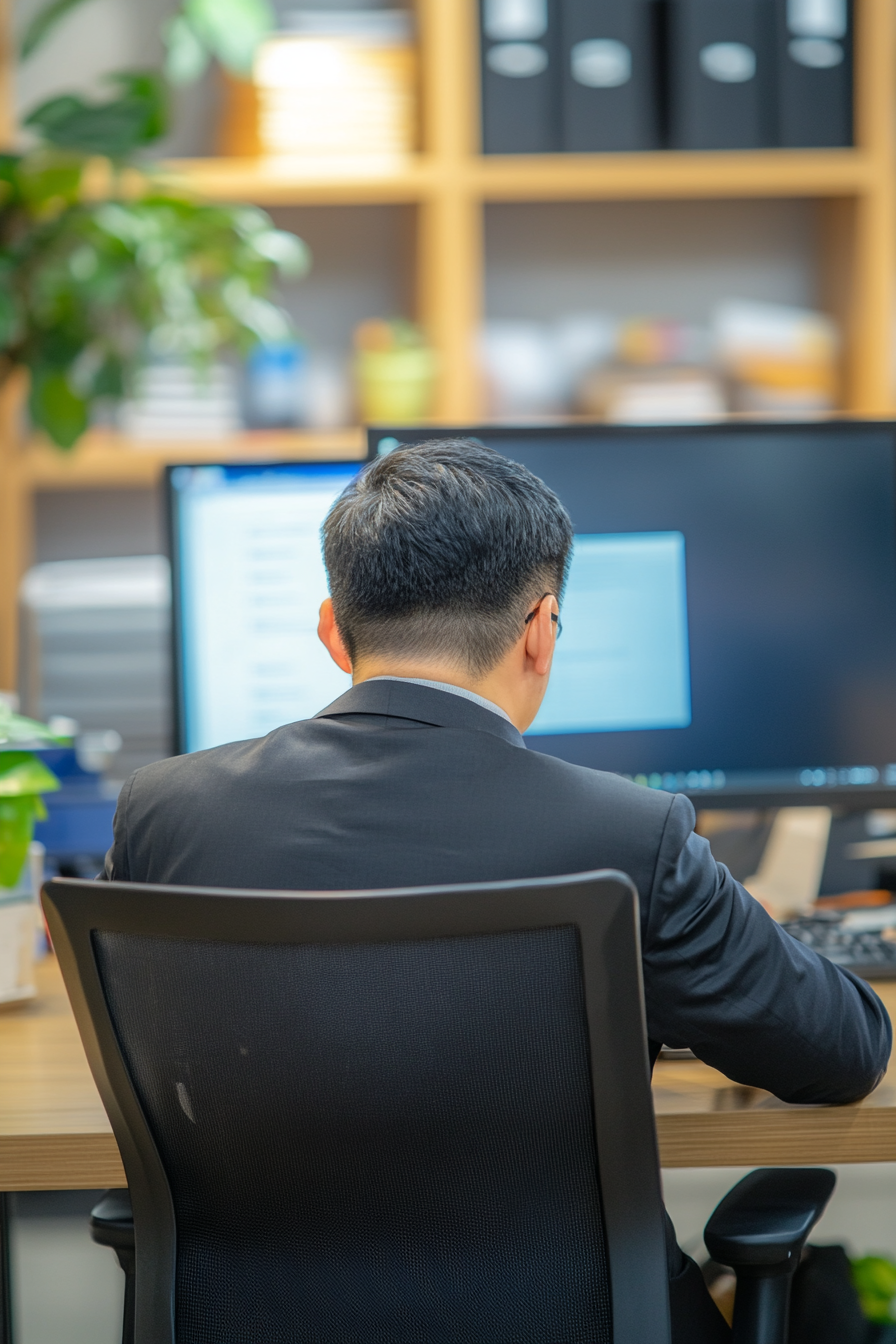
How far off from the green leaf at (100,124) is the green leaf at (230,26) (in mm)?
186

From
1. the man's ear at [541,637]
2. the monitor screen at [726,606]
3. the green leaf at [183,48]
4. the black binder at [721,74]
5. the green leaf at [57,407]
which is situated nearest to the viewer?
Result: the man's ear at [541,637]

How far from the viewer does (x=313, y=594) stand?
1472mm

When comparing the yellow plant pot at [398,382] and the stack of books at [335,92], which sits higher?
the stack of books at [335,92]

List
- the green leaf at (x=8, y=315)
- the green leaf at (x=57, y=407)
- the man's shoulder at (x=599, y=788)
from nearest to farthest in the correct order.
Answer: the man's shoulder at (x=599, y=788) → the green leaf at (x=8, y=315) → the green leaf at (x=57, y=407)

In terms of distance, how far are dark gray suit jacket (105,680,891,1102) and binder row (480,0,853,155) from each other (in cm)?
211

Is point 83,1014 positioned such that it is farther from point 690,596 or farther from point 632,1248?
point 690,596

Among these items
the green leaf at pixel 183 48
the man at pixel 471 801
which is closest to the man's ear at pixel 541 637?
the man at pixel 471 801

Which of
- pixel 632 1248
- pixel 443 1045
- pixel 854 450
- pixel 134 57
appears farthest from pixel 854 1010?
pixel 134 57

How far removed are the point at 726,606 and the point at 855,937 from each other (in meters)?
0.36

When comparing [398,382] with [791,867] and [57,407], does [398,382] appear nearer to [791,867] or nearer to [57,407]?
[57,407]

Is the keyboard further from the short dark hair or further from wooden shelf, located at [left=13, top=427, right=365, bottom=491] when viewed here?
wooden shelf, located at [left=13, top=427, right=365, bottom=491]

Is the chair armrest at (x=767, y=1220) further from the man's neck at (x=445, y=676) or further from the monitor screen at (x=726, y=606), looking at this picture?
the monitor screen at (x=726, y=606)

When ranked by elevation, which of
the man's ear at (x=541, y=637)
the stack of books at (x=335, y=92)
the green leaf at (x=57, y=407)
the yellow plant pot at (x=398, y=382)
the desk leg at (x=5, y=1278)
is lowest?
the desk leg at (x=5, y=1278)

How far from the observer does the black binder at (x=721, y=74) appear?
8.62 ft
